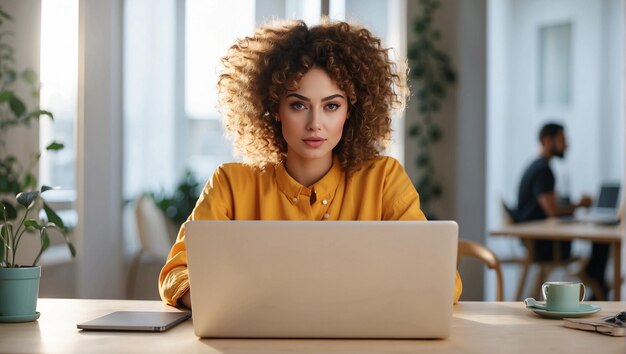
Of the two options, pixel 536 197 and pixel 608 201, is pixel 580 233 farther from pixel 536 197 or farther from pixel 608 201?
A: pixel 608 201

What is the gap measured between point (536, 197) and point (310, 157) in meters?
4.54

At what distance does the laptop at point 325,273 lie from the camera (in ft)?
4.11

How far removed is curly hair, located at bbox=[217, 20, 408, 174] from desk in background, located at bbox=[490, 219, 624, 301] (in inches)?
123

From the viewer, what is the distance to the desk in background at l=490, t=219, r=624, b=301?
4824 millimetres

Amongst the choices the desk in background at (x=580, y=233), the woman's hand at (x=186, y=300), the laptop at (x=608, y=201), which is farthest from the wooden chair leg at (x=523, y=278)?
the woman's hand at (x=186, y=300)

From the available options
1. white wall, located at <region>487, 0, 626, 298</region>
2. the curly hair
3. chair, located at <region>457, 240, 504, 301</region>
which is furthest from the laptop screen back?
the curly hair

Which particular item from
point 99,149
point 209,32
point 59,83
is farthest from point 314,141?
point 209,32

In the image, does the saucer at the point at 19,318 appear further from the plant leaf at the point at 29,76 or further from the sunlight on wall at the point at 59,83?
the sunlight on wall at the point at 59,83

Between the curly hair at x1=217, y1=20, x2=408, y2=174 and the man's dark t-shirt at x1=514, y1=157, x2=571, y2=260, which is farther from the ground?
the curly hair at x1=217, y1=20, x2=408, y2=174

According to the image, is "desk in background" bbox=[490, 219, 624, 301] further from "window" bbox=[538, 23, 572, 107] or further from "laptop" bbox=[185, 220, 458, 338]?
"laptop" bbox=[185, 220, 458, 338]

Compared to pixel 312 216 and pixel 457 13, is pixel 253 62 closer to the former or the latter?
pixel 312 216

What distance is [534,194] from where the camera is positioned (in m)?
6.14

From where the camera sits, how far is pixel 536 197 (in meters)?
6.10

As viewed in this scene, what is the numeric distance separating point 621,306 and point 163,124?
16.8 ft
